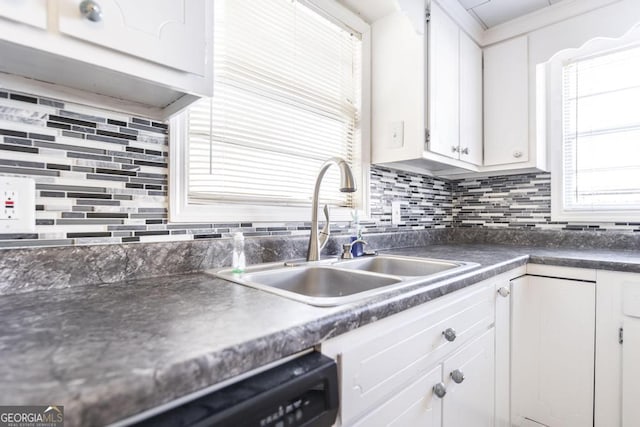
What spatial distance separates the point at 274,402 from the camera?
0.50 metres

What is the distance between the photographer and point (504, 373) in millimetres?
1398

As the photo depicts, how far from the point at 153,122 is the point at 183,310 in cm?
64

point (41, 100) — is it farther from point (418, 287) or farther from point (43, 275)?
point (418, 287)

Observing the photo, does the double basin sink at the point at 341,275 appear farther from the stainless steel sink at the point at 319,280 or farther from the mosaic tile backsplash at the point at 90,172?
the mosaic tile backsplash at the point at 90,172

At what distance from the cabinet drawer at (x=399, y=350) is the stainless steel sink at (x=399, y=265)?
0.81 ft

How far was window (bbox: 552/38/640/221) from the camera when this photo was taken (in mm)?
1852

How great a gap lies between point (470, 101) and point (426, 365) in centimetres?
164

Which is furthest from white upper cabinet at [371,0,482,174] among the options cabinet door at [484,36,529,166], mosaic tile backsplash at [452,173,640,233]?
mosaic tile backsplash at [452,173,640,233]

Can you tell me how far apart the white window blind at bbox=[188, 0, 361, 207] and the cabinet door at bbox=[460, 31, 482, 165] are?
633mm

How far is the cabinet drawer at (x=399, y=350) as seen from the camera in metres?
0.68

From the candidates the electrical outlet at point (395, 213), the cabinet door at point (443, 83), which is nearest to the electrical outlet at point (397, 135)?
the cabinet door at point (443, 83)

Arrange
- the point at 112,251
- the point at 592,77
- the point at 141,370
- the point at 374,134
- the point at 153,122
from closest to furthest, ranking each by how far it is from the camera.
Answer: the point at 141,370 < the point at 112,251 < the point at 153,122 < the point at 374,134 < the point at 592,77

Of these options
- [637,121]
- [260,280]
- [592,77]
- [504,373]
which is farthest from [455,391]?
[592,77]

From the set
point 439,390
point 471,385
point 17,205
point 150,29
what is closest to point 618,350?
point 471,385
